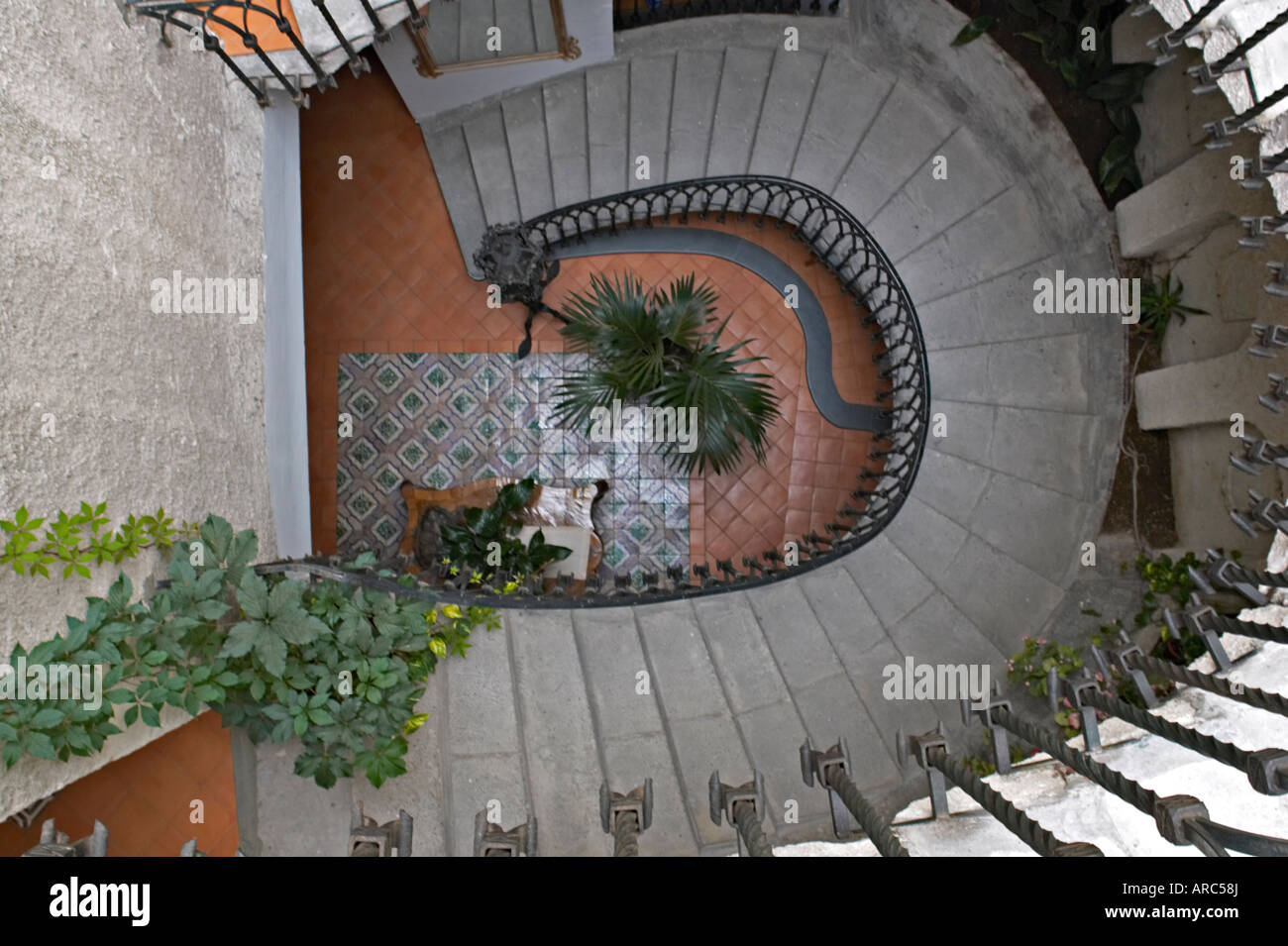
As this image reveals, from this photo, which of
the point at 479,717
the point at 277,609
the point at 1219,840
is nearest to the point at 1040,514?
the point at 1219,840

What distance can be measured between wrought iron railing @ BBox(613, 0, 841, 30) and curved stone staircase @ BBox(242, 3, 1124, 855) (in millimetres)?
96

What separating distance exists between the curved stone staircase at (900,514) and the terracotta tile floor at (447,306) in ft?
1.32

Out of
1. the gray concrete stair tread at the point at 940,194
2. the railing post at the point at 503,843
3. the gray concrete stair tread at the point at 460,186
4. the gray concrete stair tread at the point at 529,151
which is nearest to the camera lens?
the railing post at the point at 503,843

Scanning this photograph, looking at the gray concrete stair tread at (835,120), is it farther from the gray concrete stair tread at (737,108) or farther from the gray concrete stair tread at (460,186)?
the gray concrete stair tread at (460,186)

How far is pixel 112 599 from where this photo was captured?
8.96 ft

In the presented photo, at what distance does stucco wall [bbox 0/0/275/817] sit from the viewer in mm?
2688

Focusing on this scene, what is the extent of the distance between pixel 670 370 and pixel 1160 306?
123 inches

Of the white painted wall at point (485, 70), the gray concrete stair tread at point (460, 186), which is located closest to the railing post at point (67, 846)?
the gray concrete stair tread at point (460, 186)

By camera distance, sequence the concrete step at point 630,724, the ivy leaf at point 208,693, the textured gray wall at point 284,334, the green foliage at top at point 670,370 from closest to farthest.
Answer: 1. the ivy leaf at point 208,693
2. the concrete step at point 630,724
3. the textured gray wall at point 284,334
4. the green foliage at top at point 670,370

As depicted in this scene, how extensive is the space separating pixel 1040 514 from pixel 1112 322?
1.35m

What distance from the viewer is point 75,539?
2.73 meters

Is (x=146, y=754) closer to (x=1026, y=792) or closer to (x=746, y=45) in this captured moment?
(x=1026, y=792)

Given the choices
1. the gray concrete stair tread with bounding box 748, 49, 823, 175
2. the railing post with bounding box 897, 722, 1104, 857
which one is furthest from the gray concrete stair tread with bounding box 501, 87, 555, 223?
the railing post with bounding box 897, 722, 1104, 857

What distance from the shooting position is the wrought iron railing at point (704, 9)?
5.79m
